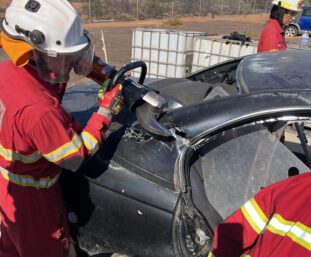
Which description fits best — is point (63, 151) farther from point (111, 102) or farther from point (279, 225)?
point (279, 225)

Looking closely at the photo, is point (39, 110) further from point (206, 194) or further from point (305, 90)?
point (305, 90)

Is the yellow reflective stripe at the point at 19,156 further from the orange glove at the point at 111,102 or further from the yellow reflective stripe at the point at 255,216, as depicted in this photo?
the yellow reflective stripe at the point at 255,216

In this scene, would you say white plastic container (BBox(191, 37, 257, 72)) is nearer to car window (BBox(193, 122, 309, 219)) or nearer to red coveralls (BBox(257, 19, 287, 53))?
red coveralls (BBox(257, 19, 287, 53))

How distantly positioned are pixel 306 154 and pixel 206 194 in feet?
3.92

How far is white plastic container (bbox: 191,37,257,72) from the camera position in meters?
5.82

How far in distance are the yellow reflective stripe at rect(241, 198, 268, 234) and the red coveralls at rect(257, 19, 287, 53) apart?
3404mm

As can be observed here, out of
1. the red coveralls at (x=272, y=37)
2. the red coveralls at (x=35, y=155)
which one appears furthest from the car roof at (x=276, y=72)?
the red coveralls at (x=272, y=37)

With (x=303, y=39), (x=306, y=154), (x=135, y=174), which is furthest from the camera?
(x=303, y=39)

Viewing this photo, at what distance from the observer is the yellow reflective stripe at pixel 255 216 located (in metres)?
1.29

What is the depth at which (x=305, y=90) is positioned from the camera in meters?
1.67

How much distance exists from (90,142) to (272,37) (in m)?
3.15

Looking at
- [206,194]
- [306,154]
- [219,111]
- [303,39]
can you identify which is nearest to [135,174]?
[206,194]

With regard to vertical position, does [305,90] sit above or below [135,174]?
above

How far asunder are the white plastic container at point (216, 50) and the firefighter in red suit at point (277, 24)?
112cm
